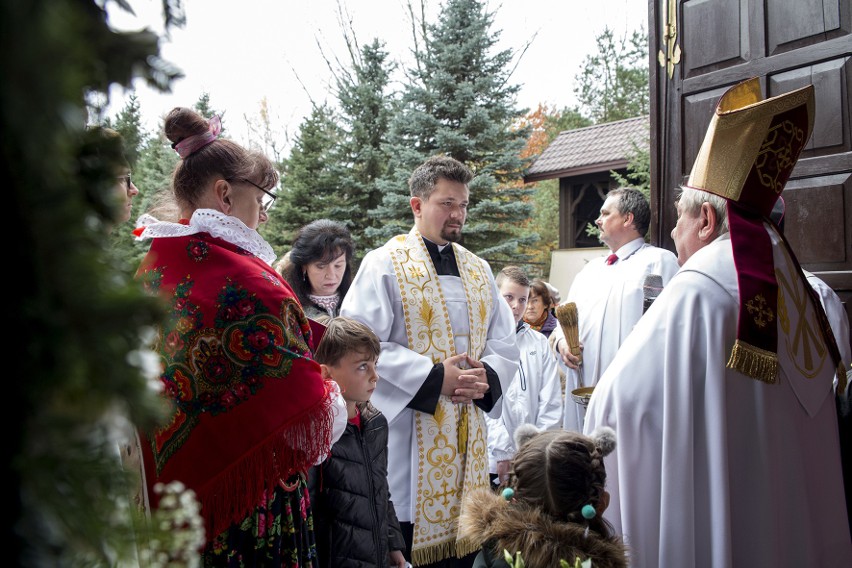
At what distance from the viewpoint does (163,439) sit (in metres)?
2.23

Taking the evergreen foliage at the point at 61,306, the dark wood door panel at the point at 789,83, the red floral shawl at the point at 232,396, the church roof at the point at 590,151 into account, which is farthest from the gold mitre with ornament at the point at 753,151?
the church roof at the point at 590,151

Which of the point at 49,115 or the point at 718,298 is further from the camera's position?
the point at 718,298

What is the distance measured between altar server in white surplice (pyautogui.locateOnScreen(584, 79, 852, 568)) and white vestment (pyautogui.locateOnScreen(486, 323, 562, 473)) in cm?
276

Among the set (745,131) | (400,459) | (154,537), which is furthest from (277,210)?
(154,537)

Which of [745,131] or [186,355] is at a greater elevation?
[745,131]

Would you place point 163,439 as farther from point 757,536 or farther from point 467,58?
point 467,58

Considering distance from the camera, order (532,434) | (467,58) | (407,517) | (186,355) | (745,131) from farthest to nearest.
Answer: (467,58) < (407,517) < (745,131) < (532,434) < (186,355)

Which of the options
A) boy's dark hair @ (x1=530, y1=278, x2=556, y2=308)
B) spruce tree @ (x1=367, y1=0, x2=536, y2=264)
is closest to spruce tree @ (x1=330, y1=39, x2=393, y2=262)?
spruce tree @ (x1=367, y1=0, x2=536, y2=264)

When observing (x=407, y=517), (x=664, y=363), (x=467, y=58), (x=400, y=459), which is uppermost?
(x=467, y=58)

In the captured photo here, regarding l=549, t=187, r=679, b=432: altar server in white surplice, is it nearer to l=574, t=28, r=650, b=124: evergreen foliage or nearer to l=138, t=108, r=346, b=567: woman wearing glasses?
l=138, t=108, r=346, b=567: woman wearing glasses

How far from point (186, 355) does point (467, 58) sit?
1552 cm

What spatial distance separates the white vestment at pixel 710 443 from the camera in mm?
2480

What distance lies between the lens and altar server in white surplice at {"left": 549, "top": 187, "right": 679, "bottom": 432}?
5.31m

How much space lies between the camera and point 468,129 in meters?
16.3
